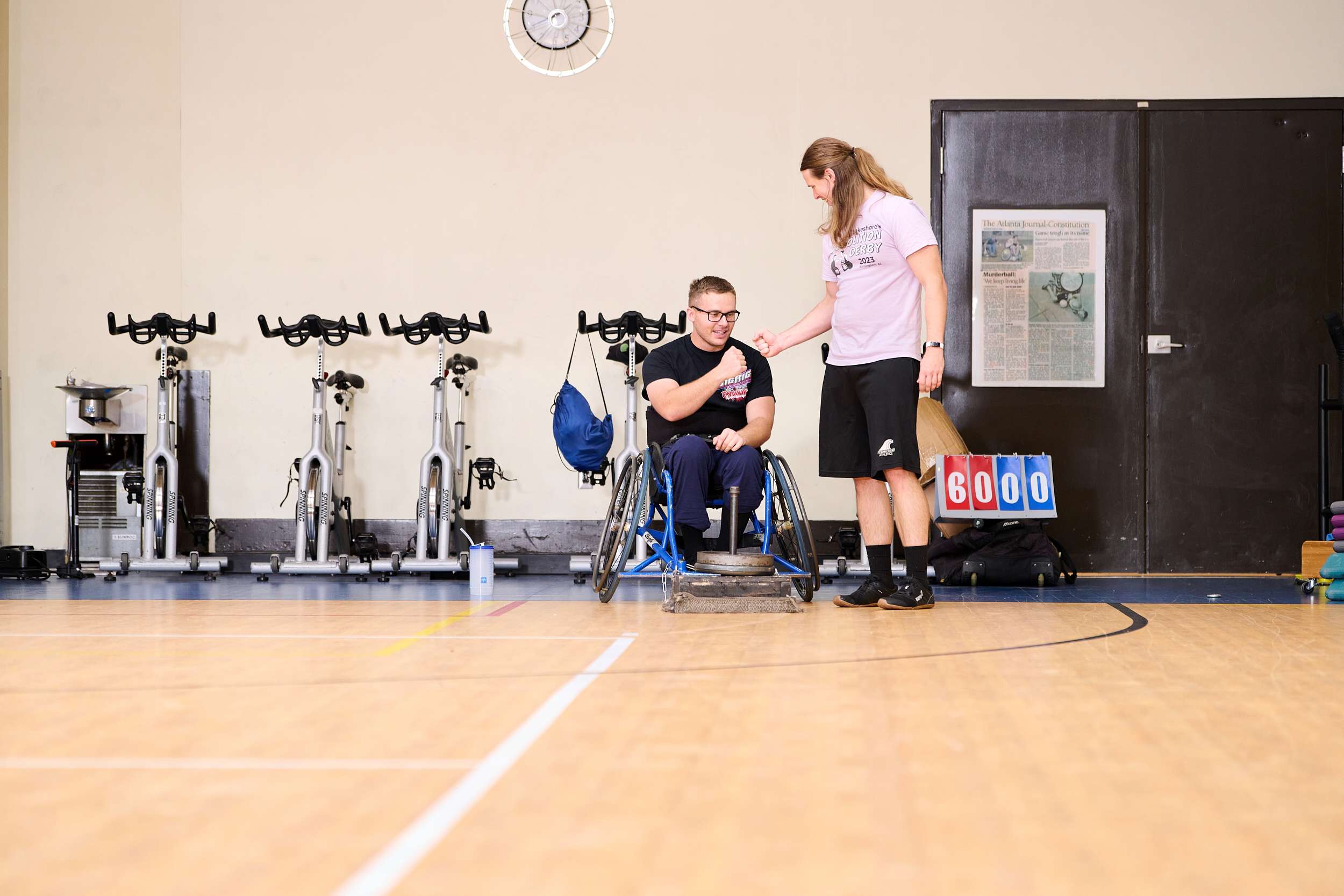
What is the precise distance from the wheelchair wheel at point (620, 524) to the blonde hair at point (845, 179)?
37.0 inches

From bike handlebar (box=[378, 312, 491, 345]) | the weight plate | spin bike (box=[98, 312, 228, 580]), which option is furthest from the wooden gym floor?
spin bike (box=[98, 312, 228, 580])

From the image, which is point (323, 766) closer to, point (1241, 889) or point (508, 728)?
point (508, 728)

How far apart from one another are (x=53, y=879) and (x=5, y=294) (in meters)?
5.64

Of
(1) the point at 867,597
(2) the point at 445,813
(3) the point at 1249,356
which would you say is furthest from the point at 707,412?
(3) the point at 1249,356

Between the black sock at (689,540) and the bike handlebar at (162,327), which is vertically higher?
the bike handlebar at (162,327)

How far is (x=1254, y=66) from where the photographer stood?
532cm

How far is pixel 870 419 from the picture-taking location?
3242 millimetres

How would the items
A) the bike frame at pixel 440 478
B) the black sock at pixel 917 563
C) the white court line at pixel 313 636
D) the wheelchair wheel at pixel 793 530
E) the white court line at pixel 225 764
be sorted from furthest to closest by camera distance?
the bike frame at pixel 440 478 < the wheelchair wheel at pixel 793 530 < the black sock at pixel 917 563 < the white court line at pixel 313 636 < the white court line at pixel 225 764

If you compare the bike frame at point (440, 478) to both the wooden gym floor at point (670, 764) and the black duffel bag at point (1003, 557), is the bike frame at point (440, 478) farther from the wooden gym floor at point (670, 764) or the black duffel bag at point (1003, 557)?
the wooden gym floor at point (670, 764)

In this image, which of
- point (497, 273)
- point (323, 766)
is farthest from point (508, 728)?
point (497, 273)

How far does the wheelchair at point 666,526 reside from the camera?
3266mm

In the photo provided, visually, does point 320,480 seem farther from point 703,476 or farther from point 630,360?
point 703,476

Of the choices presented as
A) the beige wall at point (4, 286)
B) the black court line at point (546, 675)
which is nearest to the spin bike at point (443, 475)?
the beige wall at point (4, 286)

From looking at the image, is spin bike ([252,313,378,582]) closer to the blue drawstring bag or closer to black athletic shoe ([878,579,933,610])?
the blue drawstring bag
